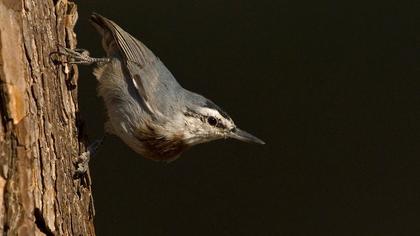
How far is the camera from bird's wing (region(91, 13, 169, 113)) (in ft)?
12.7

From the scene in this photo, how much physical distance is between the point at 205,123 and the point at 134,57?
0.49 meters

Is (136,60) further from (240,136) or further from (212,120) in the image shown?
(240,136)

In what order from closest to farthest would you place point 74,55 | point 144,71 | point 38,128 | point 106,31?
point 38,128, point 74,55, point 144,71, point 106,31

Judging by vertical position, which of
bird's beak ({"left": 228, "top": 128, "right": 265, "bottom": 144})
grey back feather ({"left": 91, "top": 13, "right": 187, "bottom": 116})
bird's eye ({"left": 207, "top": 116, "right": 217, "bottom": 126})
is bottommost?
bird's beak ({"left": 228, "top": 128, "right": 265, "bottom": 144})

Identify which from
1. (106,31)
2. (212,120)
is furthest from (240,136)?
(106,31)

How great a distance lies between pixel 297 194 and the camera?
5.31 metres

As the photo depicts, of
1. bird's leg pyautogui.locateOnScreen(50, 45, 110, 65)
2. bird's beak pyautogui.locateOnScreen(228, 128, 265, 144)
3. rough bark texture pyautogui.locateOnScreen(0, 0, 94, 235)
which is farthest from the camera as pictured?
bird's beak pyautogui.locateOnScreen(228, 128, 265, 144)

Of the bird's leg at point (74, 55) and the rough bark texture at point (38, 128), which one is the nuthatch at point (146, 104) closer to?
the bird's leg at point (74, 55)

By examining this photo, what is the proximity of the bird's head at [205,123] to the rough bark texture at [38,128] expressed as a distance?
77 cm

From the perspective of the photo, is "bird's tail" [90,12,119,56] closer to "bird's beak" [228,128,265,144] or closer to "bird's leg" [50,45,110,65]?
"bird's leg" [50,45,110,65]

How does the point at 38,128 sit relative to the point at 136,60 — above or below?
below

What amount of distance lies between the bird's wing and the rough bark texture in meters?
0.53

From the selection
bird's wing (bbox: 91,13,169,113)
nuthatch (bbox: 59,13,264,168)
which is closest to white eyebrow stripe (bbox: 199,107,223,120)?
nuthatch (bbox: 59,13,264,168)

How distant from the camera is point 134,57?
3943 mm
